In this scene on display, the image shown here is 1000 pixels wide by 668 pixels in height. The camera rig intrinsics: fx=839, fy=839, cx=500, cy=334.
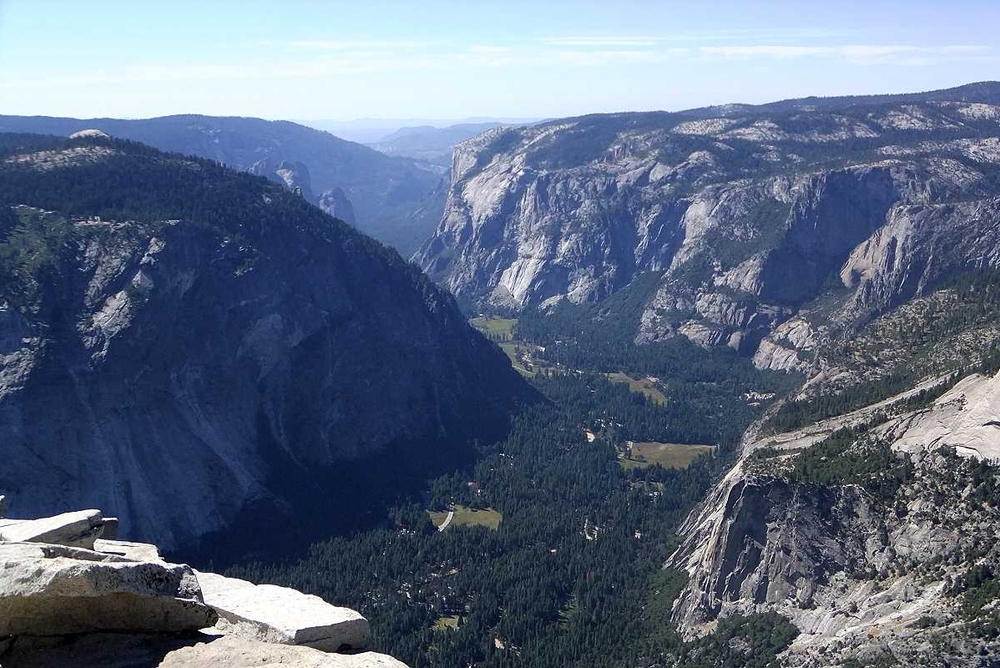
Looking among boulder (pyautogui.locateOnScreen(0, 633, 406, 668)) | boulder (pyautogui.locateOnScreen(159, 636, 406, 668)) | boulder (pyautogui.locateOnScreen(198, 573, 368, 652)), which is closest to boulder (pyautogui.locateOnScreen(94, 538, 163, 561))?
boulder (pyautogui.locateOnScreen(198, 573, 368, 652))

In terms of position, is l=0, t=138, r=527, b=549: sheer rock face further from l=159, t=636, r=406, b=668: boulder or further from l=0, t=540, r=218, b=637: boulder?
l=159, t=636, r=406, b=668: boulder

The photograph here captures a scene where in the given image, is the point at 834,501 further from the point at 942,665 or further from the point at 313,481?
the point at 313,481

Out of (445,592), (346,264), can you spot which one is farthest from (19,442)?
(346,264)

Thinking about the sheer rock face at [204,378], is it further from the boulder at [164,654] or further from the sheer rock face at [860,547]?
the boulder at [164,654]

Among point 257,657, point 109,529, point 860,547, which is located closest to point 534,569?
point 860,547

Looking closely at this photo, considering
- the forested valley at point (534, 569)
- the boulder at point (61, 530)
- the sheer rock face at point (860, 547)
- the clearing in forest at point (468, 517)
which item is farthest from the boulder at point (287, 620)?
the clearing in forest at point (468, 517)

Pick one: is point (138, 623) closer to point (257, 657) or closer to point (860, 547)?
point (257, 657)

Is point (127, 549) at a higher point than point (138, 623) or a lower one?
lower
